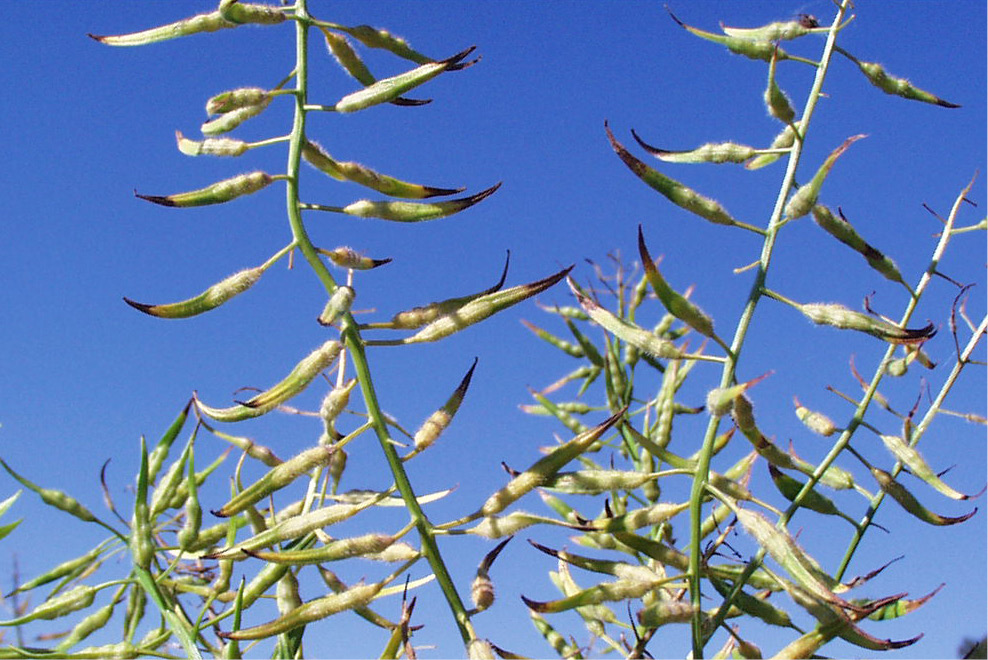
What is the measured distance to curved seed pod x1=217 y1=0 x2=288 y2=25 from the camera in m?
1.68

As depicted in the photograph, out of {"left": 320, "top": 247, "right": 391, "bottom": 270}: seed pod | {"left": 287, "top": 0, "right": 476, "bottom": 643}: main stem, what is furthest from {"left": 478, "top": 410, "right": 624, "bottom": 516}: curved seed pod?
{"left": 320, "top": 247, "right": 391, "bottom": 270}: seed pod

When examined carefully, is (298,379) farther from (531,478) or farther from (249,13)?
(249,13)

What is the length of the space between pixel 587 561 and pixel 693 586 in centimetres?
20

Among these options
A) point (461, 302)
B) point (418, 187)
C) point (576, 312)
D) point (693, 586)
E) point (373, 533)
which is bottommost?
point (693, 586)

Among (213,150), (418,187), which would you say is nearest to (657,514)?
(418,187)

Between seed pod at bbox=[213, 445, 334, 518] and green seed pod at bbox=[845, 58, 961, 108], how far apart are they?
131 centimetres

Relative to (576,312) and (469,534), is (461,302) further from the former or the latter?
(576,312)

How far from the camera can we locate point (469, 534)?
1593 mm

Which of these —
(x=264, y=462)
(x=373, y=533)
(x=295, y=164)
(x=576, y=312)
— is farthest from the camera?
(x=576, y=312)

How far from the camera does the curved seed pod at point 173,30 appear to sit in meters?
1.73

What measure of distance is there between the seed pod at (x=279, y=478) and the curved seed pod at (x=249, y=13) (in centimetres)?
77

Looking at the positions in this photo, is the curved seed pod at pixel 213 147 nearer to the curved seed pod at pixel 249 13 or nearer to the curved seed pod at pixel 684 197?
the curved seed pod at pixel 249 13

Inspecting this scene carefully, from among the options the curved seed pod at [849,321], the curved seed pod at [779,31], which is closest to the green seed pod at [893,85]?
the curved seed pod at [779,31]

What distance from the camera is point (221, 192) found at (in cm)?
169
